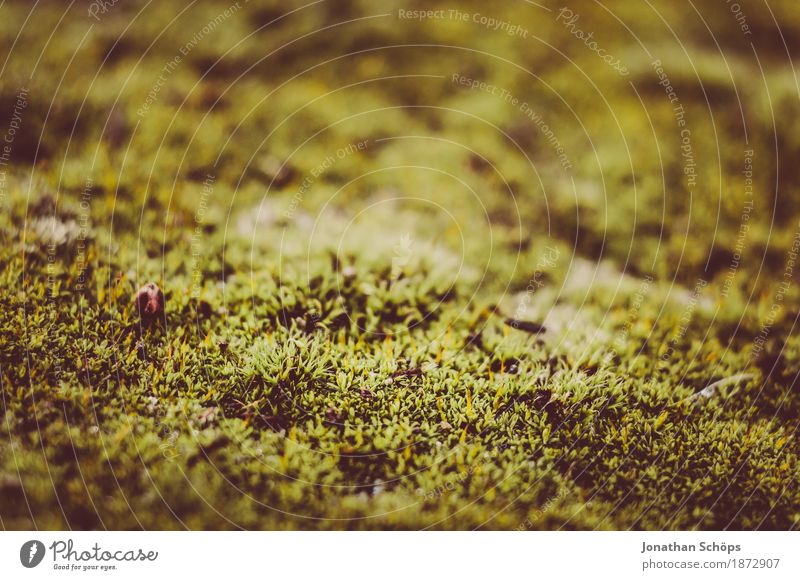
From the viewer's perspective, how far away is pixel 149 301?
2244mm

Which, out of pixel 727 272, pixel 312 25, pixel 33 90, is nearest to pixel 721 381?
pixel 727 272

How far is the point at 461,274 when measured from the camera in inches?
102

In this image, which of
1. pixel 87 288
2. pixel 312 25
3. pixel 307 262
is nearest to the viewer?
pixel 87 288

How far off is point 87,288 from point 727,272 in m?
3.12

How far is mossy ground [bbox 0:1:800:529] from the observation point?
6.69 ft
